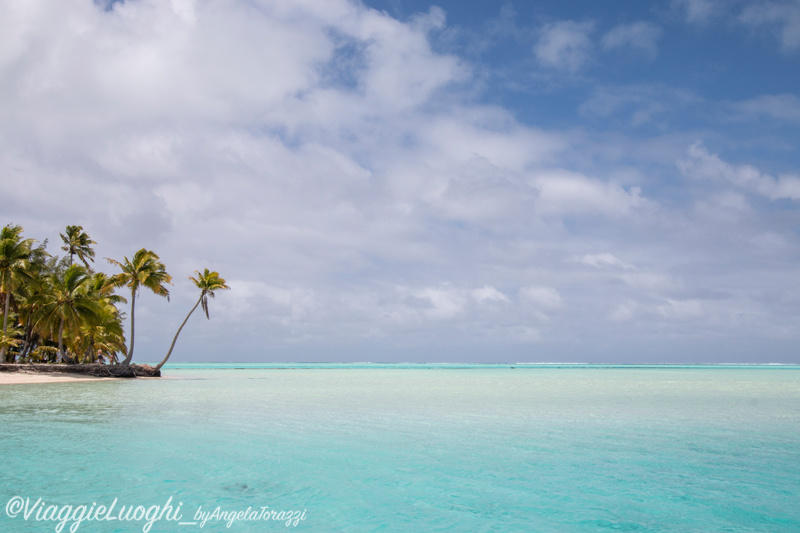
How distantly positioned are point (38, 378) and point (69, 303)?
19.2 feet

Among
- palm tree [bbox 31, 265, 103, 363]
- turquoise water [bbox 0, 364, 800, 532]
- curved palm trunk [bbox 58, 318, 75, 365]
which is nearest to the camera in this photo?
turquoise water [bbox 0, 364, 800, 532]

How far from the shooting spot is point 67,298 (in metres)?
35.9

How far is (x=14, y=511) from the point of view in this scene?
5852 millimetres

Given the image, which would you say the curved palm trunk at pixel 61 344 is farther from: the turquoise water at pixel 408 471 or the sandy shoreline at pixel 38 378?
the turquoise water at pixel 408 471

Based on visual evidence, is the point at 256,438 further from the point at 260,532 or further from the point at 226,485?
the point at 260,532

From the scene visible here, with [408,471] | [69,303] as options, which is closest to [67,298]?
[69,303]

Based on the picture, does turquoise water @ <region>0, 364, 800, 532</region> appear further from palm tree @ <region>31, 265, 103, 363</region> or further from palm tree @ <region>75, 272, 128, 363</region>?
palm tree @ <region>75, 272, 128, 363</region>

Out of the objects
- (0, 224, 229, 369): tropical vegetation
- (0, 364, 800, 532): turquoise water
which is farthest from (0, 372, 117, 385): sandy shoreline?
(0, 364, 800, 532): turquoise water

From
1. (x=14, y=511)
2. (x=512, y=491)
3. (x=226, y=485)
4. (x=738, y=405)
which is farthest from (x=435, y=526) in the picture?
(x=738, y=405)

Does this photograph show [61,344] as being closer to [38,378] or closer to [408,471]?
[38,378]

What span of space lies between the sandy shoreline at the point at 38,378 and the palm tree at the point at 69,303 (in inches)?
127

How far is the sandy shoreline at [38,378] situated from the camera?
30.1 meters

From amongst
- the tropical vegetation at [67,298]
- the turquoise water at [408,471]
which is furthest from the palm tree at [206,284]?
the turquoise water at [408,471]

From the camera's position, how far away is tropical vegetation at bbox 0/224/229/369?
115 ft
